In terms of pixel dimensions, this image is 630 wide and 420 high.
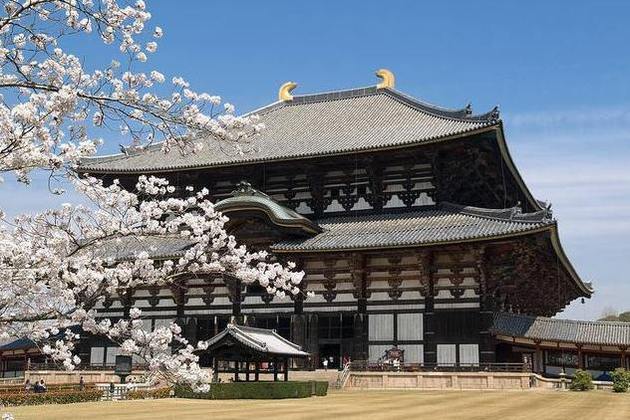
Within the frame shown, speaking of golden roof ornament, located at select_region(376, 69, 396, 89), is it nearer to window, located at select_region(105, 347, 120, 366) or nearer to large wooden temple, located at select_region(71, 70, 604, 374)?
large wooden temple, located at select_region(71, 70, 604, 374)

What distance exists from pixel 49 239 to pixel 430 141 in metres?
28.9

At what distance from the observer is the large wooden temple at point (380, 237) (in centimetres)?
3466

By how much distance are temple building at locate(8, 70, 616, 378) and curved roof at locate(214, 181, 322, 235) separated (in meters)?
0.06

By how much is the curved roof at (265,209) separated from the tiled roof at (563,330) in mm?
10922

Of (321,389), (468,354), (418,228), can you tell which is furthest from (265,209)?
(468,354)

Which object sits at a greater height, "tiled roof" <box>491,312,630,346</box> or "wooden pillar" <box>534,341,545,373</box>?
"tiled roof" <box>491,312,630,346</box>

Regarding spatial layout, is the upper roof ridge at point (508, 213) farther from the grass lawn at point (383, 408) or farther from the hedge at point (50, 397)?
the hedge at point (50, 397)

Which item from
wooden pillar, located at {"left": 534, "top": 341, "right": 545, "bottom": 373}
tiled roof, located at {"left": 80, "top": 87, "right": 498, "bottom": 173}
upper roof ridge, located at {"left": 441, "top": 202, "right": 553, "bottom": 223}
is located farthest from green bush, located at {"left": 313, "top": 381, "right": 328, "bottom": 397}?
wooden pillar, located at {"left": 534, "top": 341, "right": 545, "bottom": 373}

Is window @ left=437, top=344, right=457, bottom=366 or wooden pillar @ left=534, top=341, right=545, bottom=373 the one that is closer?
window @ left=437, top=344, right=457, bottom=366

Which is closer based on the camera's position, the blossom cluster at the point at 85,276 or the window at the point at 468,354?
the blossom cluster at the point at 85,276

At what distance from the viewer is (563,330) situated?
4109 cm

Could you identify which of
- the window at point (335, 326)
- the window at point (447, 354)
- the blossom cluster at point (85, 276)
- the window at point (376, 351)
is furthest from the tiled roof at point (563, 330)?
the blossom cluster at point (85, 276)

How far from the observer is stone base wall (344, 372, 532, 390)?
105 feet

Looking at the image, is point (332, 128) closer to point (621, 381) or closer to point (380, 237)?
point (380, 237)
